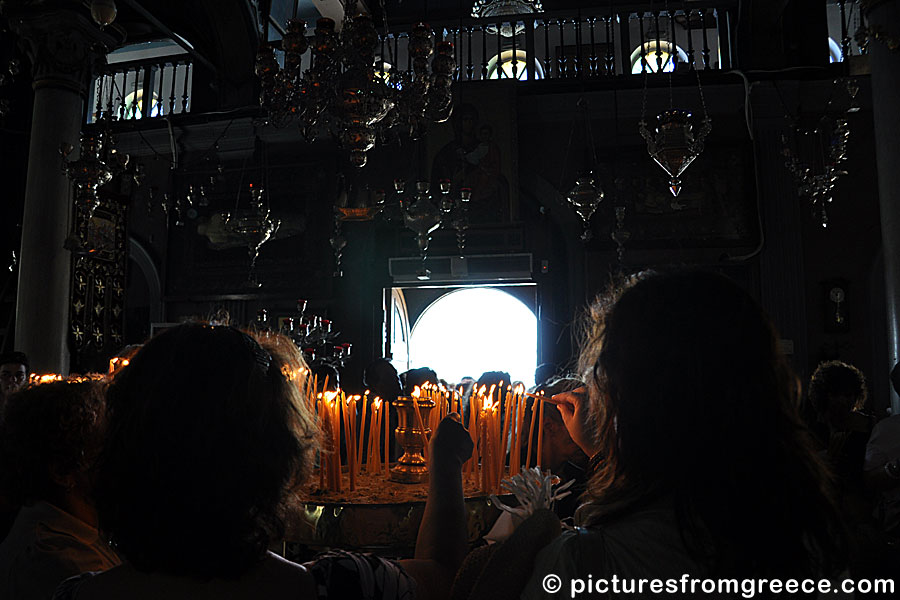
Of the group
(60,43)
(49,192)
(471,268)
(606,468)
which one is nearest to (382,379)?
(606,468)

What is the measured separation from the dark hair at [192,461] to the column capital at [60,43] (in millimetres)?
7475

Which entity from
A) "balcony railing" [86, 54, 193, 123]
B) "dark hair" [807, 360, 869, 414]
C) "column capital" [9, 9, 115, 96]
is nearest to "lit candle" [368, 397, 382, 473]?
"dark hair" [807, 360, 869, 414]

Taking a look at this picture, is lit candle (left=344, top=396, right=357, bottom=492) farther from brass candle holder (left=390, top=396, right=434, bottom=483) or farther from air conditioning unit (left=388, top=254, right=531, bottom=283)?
air conditioning unit (left=388, top=254, right=531, bottom=283)

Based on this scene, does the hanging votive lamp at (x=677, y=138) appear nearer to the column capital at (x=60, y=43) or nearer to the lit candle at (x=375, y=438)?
the lit candle at (x=375, y=438)

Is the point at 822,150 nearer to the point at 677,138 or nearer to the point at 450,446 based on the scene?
the point at 677,138

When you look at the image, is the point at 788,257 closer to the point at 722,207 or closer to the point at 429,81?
the point at 722,207

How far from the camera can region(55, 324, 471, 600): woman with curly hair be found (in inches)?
43.5

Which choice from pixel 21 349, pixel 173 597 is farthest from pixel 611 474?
pixel 21 349

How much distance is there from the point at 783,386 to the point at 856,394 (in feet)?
8.58

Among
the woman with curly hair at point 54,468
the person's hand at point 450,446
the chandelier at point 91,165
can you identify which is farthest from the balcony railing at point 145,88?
the person's hand at point 450,446

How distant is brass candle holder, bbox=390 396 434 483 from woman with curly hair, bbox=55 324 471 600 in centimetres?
139

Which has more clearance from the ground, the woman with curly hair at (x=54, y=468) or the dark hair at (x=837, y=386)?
the dark hair at (x=837, y=386)

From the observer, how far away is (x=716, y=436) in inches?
41.8

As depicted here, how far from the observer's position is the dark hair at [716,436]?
104cm
